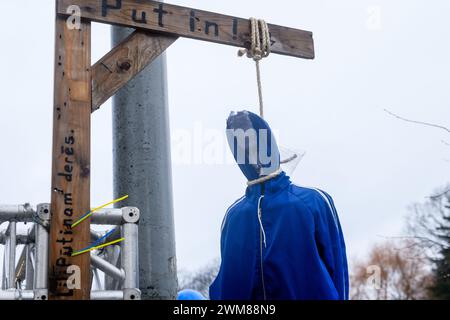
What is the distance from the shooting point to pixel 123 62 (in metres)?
3.31

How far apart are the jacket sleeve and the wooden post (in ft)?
3.56

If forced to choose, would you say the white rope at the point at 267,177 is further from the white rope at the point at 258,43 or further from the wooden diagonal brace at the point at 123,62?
the wooden diagonal brace at the point at 123,62

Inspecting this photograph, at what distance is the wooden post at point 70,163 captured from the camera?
296cm

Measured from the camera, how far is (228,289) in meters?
3.04

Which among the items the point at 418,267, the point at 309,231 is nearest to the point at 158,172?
the point at 309,231

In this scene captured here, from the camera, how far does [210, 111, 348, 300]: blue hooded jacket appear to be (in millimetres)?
2857

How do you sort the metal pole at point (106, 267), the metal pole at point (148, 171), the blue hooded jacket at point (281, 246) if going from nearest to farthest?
the blue hooded jacket at point (281, 246)
the metal pole at point (106, 267)
the metal pole at point (148, 171)

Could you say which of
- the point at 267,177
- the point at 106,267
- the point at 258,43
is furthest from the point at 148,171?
the point at 267,177

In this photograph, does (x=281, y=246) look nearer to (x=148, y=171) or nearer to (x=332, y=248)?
(x=332, y=248)

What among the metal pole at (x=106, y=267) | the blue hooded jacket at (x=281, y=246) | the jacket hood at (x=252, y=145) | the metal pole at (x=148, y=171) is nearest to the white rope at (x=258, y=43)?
the jacket hood at (x=252, y=145)

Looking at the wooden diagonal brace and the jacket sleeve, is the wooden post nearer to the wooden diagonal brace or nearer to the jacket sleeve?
the wooden diagonal brace

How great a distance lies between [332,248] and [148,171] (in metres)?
1.80

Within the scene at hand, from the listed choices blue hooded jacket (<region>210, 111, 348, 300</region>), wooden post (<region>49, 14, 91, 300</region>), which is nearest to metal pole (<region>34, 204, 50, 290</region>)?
wooden post (<region>49, 14, 91, 300</region>)
